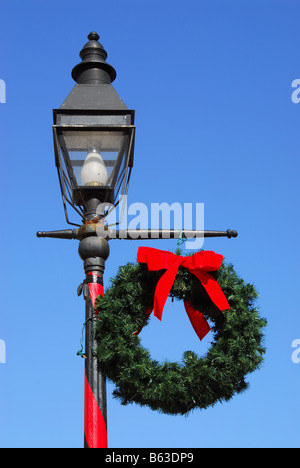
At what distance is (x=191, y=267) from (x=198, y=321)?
506mm

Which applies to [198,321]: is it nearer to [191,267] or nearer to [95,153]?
[191,267]

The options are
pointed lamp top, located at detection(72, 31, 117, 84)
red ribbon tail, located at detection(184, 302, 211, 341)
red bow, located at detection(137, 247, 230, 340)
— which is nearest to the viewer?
red bow, located at detection(137, 247, 230, 340)

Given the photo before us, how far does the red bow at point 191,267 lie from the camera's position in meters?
5.89

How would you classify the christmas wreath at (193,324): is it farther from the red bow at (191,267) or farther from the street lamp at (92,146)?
the street lamp at (92,146)

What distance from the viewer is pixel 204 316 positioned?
20.4 ft

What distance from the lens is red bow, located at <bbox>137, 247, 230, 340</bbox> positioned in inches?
232

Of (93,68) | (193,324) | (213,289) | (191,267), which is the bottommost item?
(193,324)

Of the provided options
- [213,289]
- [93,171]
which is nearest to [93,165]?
[93,171]

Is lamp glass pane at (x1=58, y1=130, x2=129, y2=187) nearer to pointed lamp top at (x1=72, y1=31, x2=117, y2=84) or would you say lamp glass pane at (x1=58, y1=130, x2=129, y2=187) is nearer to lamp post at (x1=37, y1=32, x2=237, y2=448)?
lamp post at (x1=37, y1=32, x2=237, y2=448)

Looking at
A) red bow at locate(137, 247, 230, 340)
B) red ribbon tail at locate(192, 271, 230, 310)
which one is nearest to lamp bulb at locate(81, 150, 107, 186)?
red bow at locate(137, 247, 230, 340)

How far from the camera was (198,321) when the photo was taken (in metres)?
6.18

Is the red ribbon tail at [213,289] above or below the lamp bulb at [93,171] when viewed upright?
below

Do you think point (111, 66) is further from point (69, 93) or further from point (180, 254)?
point (180, 254)

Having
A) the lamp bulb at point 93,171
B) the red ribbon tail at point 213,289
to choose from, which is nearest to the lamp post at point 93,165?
the lamp bulb at point 93,171
